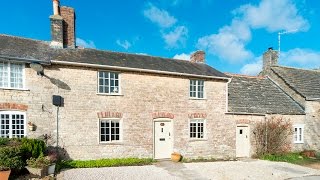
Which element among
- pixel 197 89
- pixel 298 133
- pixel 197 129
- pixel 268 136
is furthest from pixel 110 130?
pixel 298 133

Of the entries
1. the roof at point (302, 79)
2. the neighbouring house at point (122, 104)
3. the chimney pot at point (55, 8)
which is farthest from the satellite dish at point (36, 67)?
the roof at point (302, 79)

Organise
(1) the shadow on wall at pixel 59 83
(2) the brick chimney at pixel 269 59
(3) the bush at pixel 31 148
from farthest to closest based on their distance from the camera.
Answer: (2) the brick chimney at pixel 269 59, (1) the shadow on wall at pixel 59 83, (3) the bush at pixel 31 148

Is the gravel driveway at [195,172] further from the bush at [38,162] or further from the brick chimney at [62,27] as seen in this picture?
the brick chimney at [62,27]

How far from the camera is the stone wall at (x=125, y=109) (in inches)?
490

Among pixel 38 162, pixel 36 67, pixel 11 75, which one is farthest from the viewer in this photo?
pixel 11 75

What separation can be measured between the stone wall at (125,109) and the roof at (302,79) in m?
8.03

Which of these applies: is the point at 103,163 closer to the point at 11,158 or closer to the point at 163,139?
the point at 163,139

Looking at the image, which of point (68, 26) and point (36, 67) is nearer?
point (36, 67)

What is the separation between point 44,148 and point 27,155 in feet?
3.83

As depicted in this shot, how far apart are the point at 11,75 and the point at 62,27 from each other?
4318 millimetres

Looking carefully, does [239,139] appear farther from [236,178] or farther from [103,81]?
[103,81]

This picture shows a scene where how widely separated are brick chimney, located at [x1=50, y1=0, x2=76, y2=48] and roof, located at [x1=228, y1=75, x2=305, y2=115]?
12.0 meters

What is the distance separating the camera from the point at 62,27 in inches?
570

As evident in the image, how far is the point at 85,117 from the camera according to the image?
13164 mm
